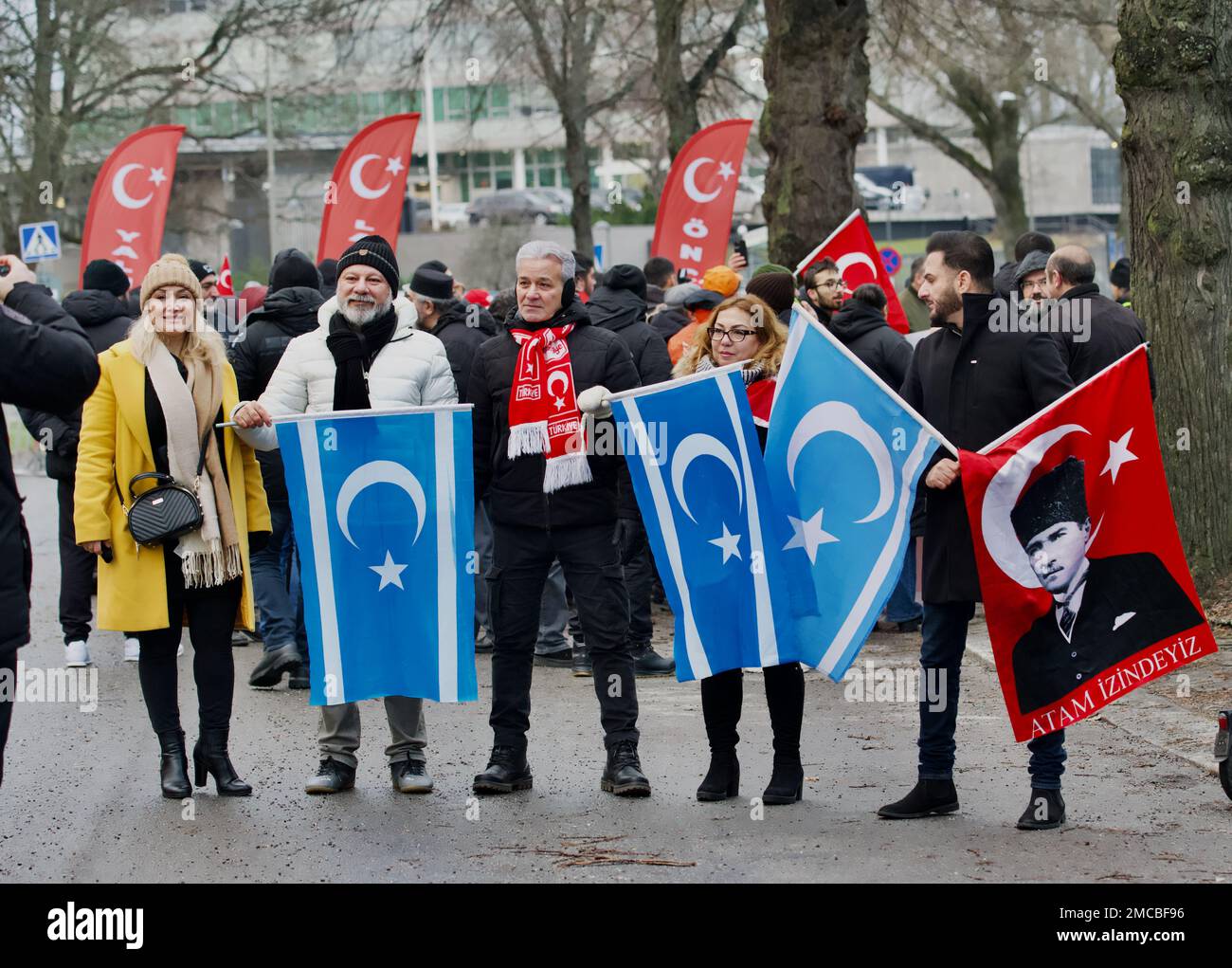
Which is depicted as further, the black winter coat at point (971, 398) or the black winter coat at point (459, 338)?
the black winter coat at point (459, 338)

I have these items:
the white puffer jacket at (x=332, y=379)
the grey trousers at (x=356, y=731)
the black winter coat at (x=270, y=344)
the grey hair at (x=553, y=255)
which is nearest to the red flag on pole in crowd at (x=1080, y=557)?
the grey hair at (x=553, y=255)

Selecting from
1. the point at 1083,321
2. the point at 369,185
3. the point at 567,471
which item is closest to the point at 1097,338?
the point at 1083,321

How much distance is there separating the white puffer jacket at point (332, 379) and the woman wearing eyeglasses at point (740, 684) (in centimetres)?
98

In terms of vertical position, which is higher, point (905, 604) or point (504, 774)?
point (905, 604)

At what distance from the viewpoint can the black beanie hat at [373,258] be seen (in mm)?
6859

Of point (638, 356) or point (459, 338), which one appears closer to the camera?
point (638, 356)

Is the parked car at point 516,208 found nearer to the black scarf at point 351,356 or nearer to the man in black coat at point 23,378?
the black scarf at point 351,356

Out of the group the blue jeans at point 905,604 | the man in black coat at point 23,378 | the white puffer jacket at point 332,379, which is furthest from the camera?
the blue jeans at point 905,604

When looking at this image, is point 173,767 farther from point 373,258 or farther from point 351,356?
point 373,258

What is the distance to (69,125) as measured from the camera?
32906 millimetres

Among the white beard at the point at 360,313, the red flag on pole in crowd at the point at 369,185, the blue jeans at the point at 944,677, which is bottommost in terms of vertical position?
the blue jeans at the point at 944,677

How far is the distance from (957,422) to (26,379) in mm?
3241

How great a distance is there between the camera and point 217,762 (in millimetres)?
6801
